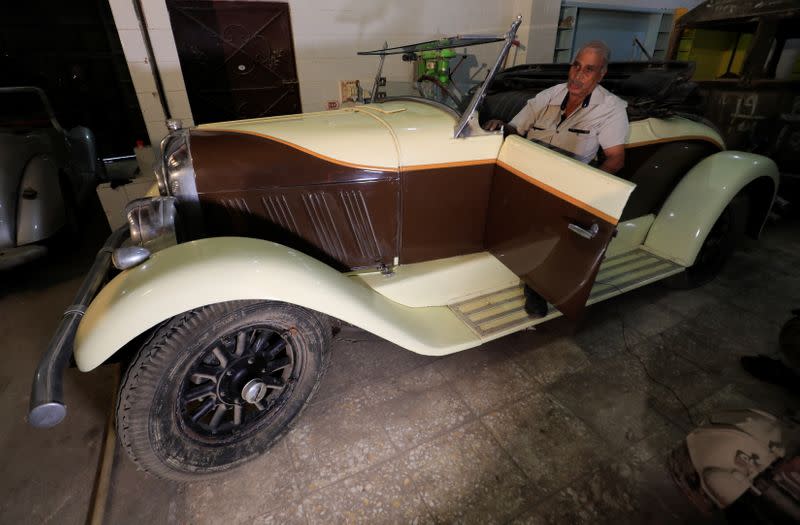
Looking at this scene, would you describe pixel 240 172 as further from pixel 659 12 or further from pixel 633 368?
pixel 659 12

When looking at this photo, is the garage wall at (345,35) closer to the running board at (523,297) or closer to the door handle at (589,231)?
the running board at (523,297)

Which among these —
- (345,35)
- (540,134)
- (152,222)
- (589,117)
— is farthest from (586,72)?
(345,35)

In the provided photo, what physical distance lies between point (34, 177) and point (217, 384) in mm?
3479

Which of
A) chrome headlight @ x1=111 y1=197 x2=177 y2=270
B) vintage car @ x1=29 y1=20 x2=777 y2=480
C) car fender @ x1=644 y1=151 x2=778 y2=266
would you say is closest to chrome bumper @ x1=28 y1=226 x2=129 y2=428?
vintage car @ x1=29 y1=20 x2=777 y2=480

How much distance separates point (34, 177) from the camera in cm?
365

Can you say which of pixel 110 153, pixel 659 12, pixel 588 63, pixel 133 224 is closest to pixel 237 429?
pixel 133 224

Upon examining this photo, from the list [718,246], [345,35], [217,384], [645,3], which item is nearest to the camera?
[217,384]

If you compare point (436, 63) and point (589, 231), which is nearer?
point (589, 231)

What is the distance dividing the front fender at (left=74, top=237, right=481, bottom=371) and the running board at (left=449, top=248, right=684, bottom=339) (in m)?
0.49

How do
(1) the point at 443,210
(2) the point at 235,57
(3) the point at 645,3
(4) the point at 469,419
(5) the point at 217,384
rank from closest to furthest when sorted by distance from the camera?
(5) the point at 217,384
(4) the point at 469,419
(1) the point at 443,210
(2) the point at 235,57
(3) the point at 645,3

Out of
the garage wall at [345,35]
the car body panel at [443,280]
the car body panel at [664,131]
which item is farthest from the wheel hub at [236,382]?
the garage wall at [345,35]

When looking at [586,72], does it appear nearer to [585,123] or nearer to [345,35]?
[585,123]

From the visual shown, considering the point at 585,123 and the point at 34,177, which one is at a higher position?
the point at 585,123

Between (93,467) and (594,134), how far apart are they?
343 centimetres
